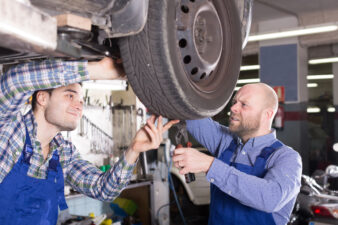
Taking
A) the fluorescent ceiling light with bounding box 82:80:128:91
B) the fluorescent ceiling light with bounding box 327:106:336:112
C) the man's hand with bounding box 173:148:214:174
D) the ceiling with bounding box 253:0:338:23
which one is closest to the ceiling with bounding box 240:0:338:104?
the ceiling with bounding box 253:0:338:23

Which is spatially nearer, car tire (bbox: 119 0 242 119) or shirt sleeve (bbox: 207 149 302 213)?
car tire (bbox: 119 0 242 119)

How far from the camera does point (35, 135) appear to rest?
1.60m

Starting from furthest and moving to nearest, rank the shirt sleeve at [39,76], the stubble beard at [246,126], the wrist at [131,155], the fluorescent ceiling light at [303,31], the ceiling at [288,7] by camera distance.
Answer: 1. the ceiling at [288,7]
2. the fluorescent ceiling light at [303,31]
3. the stubble beard at [246,126]
4. the wrist at [131,155]
5. the shirt sleeve at [39,76]

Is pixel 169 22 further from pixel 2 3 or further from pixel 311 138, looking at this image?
pixel 311 138

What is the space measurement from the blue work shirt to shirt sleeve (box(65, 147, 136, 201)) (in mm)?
373

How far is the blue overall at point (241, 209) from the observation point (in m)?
1.72

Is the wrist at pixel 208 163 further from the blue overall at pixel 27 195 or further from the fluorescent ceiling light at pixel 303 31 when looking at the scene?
the fluorescent ceiling light at pixel 303 31

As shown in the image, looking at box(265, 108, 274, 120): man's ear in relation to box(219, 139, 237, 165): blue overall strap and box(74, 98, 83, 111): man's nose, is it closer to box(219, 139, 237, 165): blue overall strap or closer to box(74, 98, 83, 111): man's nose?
box(219, 139, 237, 165): blue overall strap

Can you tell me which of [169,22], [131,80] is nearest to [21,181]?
[131,80]

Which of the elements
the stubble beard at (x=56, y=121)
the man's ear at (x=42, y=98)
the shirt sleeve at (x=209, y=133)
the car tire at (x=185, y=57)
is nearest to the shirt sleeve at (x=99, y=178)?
the stubble beard at (x=56, y=121)

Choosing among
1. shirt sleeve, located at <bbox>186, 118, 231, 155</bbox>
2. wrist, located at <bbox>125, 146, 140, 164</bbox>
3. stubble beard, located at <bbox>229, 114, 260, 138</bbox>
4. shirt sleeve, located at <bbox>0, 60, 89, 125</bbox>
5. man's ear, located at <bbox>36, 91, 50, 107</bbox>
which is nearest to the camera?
shirt sleeve, located at <bbox>0, 60, 89, 125</bbox>

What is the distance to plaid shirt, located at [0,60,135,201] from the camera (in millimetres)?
1172

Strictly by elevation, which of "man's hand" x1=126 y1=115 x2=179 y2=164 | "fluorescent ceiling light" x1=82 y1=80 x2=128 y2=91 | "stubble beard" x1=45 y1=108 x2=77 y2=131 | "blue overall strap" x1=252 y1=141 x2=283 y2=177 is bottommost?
"blue overall strap" x1=252 y1=141 x2=283 y2=177

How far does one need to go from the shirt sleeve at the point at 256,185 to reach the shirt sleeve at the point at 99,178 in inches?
14.7
